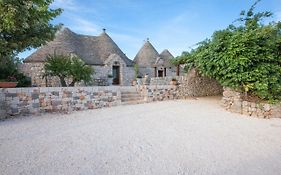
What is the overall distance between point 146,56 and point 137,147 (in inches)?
775

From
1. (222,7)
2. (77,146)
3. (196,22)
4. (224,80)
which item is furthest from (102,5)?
(77,146)

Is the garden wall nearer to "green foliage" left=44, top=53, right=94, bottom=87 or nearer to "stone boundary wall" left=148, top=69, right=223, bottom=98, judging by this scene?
"stone boundary wall" left=148, top=69, right=223, bottom=98

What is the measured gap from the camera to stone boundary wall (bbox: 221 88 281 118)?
6.77m

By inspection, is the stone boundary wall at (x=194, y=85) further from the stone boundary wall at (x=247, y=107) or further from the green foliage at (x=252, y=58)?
the green foliage at (x=252, y=58)

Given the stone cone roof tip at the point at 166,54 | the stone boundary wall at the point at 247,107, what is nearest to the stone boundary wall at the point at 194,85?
the stone boundary wall at the point at 247,107

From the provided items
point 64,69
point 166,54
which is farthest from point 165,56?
point 64,69

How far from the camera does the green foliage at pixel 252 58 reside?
6.96 m

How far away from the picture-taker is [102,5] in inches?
487

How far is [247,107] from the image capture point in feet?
23.6

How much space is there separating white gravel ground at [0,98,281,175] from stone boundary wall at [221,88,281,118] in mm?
1099

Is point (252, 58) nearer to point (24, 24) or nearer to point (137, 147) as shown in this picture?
point (137, 147)

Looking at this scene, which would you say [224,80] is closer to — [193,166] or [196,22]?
[196,22]

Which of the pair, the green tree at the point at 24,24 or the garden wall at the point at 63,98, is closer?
the green tree at the point at 24,24

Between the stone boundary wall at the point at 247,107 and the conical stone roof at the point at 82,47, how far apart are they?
13.0 m
